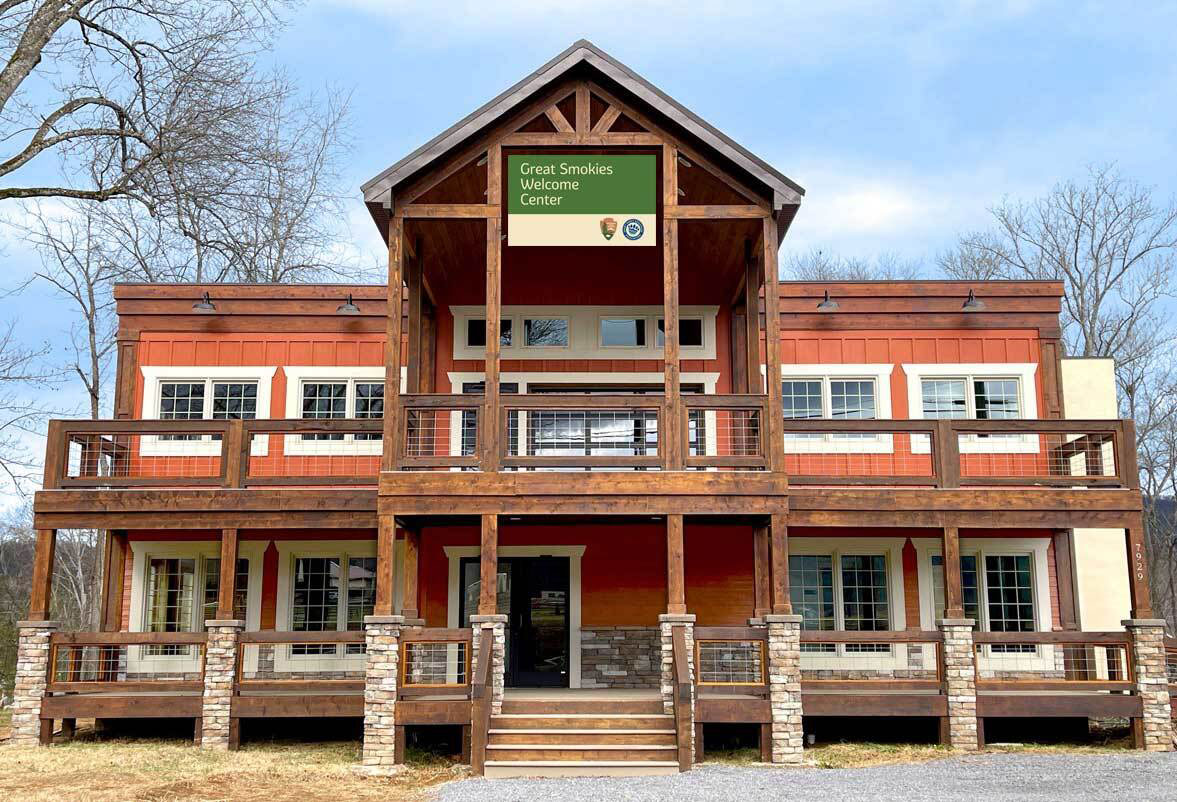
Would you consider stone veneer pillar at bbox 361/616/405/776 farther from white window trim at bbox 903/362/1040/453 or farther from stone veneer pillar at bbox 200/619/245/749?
white window trim at bbox 903/362/1040/453

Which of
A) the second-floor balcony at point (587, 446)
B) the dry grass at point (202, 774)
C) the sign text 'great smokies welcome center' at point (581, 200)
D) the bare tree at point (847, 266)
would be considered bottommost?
the dry grass at point (202, 774)

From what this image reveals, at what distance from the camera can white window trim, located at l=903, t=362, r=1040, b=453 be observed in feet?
54.8

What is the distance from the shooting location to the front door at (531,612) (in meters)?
16.0

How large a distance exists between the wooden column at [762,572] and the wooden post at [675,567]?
121 centimetres

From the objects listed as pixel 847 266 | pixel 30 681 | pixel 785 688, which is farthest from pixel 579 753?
pixel 847 266

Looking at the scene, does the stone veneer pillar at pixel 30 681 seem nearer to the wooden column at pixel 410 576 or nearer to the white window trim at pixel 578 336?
the wooden column at pixel 410 576

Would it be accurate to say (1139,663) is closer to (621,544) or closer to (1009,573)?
(1009,573)

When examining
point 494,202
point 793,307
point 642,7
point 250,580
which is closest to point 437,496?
point 494,202

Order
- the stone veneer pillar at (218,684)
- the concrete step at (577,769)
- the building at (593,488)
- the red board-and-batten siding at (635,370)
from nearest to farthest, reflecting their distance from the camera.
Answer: the concrete step at (577,769)
the building at (593,488)
the stone veneer pillar at (218,684)
the red board-and-batten siding at (635,370)

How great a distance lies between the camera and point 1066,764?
11641 mm

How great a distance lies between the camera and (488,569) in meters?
12.7

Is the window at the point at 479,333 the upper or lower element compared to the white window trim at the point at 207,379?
upper

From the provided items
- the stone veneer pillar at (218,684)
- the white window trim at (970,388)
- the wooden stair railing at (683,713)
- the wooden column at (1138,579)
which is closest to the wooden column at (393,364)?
the stone veneer pillar at (218,684)

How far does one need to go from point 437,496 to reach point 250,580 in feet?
17.1
